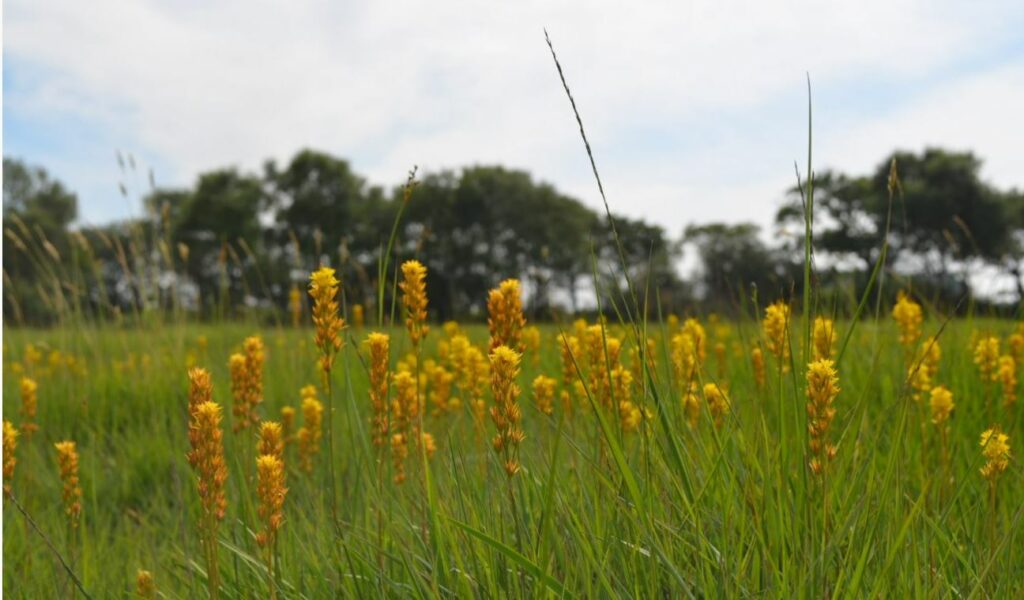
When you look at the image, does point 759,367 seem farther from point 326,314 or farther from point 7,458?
point 7,458

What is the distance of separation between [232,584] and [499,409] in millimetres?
1213

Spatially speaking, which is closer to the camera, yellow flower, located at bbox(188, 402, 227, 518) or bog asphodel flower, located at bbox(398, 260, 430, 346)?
yellow flower, located at bbox(188, 402, 227, 518)

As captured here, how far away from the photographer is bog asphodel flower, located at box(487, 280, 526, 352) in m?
1.82

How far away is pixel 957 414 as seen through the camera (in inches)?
158

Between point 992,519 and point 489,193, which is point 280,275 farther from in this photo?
point 992,519

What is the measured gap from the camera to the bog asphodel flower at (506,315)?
182 centimetres

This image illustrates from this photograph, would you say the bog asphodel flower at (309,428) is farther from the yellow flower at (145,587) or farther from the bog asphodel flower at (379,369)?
the bog asphodel flower at (379,369)

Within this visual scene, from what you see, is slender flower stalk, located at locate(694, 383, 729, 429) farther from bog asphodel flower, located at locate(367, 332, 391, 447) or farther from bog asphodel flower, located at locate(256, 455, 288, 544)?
bog asphodel flower, located at locate(256, 455, 288, 544)

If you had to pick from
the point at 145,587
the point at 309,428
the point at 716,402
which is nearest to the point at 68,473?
the point at 145,587

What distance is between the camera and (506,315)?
1843 mm

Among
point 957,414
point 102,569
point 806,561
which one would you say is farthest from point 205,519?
point 957,414

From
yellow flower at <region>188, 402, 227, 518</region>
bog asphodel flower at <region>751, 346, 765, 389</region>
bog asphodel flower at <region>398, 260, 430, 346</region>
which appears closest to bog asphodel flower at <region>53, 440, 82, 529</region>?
yellow flower at <region>188, 402, 227, 518</region>

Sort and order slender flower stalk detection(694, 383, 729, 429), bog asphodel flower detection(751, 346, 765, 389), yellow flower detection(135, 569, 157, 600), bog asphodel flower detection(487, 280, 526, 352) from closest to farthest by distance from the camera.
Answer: bog asphodel flower detection(487, 280, 526, 352), yellow flower detection(135, 569, 157, 600), slender flower stalk detection(694, 383, 729, 429), bog asphodel flower detection(751, 346, 765, 389)

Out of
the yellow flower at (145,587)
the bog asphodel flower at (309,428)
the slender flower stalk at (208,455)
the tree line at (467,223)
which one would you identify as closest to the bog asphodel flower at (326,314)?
the slender flower stalk at (208,455)
